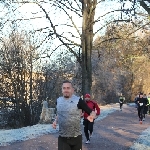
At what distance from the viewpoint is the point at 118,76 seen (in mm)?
55031

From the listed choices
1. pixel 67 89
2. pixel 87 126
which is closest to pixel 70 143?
pixel 67 89

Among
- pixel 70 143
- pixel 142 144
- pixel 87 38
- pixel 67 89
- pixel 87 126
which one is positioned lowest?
pixel 142 144

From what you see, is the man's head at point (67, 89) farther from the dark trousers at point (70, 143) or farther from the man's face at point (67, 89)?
the dark trousers at point (70, 143)

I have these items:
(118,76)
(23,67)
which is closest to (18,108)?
(23,67)

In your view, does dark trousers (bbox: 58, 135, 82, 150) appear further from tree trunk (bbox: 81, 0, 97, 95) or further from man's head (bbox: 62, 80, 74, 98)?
tree trunk (bbox: 81, 0, 97, 95)

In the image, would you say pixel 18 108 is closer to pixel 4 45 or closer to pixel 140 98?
pixel 4 45

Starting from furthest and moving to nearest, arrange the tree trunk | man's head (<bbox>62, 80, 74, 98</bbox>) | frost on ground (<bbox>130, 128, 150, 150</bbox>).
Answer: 1. the tree trunk
2. frost on ground (<bbox>130, 128, 150, 150</bbox>)
3. man's head (<bbox>62, 80, 74, 98</bbox>)

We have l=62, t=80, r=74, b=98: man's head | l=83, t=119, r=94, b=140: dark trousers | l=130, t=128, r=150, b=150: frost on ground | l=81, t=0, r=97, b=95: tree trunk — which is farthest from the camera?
l=81, t=0, r=97, b=95: tree trunk

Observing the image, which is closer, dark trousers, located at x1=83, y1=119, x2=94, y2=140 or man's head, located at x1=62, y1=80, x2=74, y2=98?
man's head, located at x1=62, y1=80, x2=74, y2=98

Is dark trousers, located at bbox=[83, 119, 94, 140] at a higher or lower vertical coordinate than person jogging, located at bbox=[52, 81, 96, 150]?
lower

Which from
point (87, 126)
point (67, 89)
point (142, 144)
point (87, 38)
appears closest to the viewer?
point (67, 89)

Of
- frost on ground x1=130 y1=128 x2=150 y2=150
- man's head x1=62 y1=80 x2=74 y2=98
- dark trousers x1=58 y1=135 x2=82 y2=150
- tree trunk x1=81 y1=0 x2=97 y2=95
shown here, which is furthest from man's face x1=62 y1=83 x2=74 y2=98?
tree trunk x1=81 y1=0 x2=97 y2=95

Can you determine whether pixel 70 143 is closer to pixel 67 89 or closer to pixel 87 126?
pixel 67 89

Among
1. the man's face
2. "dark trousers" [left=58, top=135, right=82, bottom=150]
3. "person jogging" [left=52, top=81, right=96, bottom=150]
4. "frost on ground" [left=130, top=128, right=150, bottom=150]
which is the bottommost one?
"frost on ground" [left=130, top=128, right=150, bottom=150]
